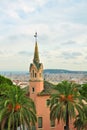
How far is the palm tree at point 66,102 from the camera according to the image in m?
36.8

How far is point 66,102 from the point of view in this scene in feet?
122

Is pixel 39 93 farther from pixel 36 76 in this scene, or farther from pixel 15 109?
pixel 15 109

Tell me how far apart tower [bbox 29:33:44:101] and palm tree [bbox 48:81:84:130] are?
728 centimetres

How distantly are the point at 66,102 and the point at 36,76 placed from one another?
9.03 m

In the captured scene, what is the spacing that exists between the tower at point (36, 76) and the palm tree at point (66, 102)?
728 cm

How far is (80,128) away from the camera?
4206cm

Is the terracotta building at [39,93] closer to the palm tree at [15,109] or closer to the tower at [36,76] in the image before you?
the tower at [36,76]

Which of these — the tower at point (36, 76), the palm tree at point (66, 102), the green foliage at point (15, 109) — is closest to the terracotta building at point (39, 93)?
the tower at point (36, 76)

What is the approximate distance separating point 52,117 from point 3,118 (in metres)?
6.50

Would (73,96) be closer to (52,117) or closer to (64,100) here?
(64,100)

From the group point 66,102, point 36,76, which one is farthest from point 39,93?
point 66,102

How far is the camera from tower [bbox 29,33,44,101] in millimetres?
44688

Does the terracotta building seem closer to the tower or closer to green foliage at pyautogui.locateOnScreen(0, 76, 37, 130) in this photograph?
the tower

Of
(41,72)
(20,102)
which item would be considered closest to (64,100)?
(20,102)
